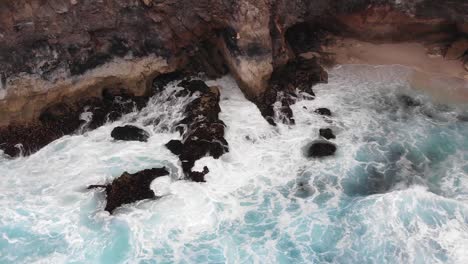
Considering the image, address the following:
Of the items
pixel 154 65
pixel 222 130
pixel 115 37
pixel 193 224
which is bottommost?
pixel 193 224

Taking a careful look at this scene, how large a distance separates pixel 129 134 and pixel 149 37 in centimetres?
467

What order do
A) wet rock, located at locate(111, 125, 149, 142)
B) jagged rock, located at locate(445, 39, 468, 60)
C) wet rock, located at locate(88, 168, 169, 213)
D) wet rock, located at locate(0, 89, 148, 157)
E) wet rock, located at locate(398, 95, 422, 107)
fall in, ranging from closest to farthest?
wet rock, located at locate(88, 168, 169, 213), wet rock, located at locate(0, 89, 148, 157), wet rock, located at locate(111, 125, 149, 142), wet rock, located at locate(398, 95, 422, 107), jagged rock, located at locate(445, 39, 468, 60)

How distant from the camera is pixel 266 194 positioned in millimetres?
17219

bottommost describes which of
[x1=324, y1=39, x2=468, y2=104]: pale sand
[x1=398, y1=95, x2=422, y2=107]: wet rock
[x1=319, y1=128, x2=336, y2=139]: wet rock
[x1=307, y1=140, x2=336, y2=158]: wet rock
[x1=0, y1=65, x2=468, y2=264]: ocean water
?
[x1=0, y1=65, x2=468, y2=264]: ocean water

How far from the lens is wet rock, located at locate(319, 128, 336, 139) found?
19469mm

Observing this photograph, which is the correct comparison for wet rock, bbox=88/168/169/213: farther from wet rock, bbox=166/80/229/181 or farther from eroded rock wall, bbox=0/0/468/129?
eroded rock wall, bbox=0/0/468/129

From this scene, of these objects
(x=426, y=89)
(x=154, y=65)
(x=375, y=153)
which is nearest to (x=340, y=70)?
(x=426, y=89)

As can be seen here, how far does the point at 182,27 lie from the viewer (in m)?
21.2

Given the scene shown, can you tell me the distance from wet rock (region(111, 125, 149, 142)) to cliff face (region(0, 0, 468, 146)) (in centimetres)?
227

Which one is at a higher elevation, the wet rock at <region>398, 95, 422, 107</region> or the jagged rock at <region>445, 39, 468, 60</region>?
the jagged rock at <region>445, 39, 468, 60</region>

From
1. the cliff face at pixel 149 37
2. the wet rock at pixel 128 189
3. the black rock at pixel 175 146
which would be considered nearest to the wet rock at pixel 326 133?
the cliff face at pixel 149 37

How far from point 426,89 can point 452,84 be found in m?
1.31

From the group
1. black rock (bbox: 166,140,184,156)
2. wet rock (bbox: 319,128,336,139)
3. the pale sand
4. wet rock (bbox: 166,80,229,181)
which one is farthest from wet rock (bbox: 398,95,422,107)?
black rock (bbox: 166,140,184,156)

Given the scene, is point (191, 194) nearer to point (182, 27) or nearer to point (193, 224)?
point (193, 224)
